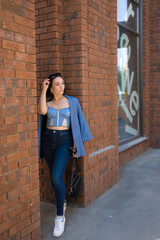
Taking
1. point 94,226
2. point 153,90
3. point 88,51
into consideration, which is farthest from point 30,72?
point 153,90

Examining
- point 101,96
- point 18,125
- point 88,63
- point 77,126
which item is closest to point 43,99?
point 77,126

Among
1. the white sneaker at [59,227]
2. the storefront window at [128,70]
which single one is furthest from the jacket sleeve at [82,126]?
the storefront window at [128,70]

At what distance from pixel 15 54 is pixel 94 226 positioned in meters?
2.27

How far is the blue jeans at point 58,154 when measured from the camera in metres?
3.33

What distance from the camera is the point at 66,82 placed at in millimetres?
4023

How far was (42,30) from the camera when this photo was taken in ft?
13.0

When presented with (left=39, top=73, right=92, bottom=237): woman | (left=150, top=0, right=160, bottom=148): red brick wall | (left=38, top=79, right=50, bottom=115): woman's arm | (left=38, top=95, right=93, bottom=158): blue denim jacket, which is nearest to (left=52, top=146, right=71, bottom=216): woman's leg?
(left=39, top=73, right=92, bottom=237): woman

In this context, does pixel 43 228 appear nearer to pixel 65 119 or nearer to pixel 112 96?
pixel 65 119

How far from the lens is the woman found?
3351 millimetres

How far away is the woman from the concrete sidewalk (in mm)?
293

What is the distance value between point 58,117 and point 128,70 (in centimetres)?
389

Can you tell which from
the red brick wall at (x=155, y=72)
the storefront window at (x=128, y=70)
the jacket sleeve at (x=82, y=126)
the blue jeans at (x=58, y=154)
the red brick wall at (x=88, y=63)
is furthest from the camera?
the red brick wall at (x=155, y=72)

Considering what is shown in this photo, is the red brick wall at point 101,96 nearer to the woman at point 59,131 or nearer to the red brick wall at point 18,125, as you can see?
the woman at point 59,131

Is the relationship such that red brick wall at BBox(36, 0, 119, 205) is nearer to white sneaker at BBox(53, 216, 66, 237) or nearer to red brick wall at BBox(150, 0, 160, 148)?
white sneaker at BBox(53, 216, 66, 237)
